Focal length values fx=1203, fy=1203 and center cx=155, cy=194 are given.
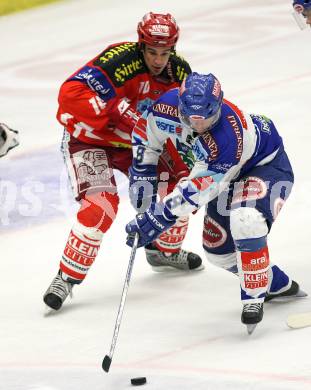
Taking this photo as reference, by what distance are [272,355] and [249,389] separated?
395 mm

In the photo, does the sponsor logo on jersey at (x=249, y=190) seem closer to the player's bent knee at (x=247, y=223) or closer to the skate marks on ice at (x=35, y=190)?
the player's bent knee at (x=247, y=223)

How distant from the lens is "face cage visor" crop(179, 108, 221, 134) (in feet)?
16.5

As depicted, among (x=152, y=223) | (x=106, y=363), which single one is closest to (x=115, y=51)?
(x=152, y=223)

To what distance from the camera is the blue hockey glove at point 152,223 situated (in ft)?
17.0

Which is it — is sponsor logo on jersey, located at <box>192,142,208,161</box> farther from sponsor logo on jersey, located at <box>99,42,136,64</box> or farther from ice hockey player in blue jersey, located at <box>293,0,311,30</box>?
ice hockey player in blue jersey, located at <box>293,0,311,30</box>

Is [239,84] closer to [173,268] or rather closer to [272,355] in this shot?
[173,268]

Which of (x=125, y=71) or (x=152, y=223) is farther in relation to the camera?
(x=125, y=71)

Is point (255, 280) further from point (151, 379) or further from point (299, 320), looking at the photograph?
point (151, 379)

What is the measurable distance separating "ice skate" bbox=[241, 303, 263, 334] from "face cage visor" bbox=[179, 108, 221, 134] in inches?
31.1

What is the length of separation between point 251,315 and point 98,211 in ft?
3.45

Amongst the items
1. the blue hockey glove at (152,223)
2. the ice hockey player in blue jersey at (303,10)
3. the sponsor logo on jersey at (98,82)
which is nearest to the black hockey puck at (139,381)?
the blue hockey glove at (152,223)

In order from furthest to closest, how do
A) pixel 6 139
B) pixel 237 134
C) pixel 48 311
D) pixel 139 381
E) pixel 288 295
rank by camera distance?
1. pixel 6 139
2. pixel 48 311
3. pixel 288 295
4. pixel 237 134
5. pixel 139 381

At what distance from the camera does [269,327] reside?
17.5 feet

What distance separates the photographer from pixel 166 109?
543 centimetres
